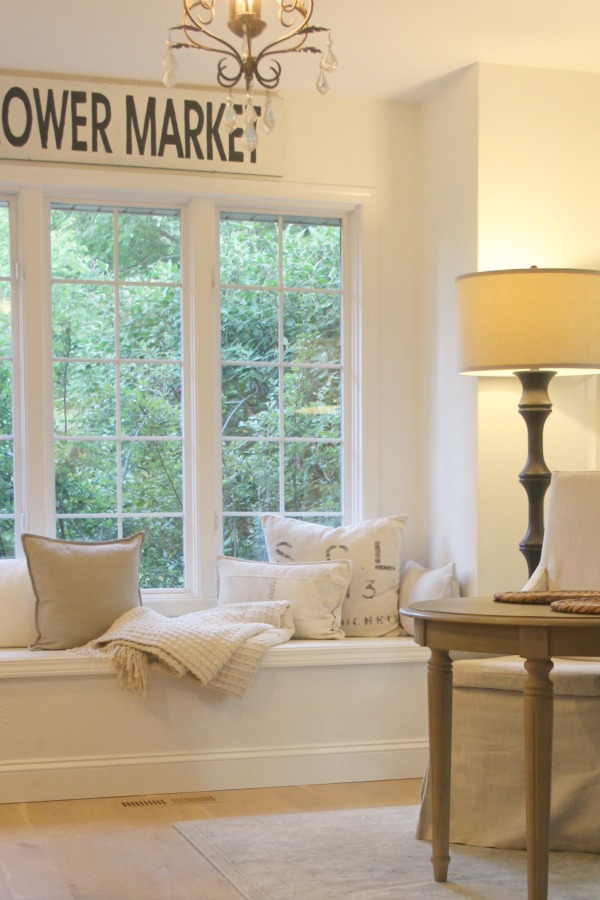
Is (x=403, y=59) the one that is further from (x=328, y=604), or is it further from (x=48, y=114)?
(x=328, y=604)

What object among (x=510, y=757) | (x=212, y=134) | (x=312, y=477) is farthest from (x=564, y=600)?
(x=212, y=134)

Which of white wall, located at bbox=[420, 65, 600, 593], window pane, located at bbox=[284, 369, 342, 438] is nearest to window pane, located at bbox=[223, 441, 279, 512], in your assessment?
window pane, located at bbox=[284, 369, 342, 438]

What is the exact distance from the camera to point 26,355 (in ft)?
14.3

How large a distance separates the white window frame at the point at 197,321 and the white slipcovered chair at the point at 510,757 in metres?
1.55

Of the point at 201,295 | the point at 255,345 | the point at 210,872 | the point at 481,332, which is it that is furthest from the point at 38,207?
the point at 210,872

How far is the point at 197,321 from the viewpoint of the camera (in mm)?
4527

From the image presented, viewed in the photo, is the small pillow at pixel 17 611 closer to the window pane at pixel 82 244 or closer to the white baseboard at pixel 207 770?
the white baseboard at pixel 207 770

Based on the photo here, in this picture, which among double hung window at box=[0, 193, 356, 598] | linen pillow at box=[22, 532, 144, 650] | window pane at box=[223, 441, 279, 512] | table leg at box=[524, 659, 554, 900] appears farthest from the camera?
window pane at box=[223, 441, 279, 512]

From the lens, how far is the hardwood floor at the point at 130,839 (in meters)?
2.85

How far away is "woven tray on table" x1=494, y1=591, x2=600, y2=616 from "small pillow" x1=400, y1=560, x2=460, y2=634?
117cm

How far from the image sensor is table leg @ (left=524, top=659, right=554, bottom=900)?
8.30ft

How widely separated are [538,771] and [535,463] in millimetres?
1528

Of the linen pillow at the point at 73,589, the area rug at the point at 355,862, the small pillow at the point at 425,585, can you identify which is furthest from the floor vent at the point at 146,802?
the small pillow at the point at 425,585

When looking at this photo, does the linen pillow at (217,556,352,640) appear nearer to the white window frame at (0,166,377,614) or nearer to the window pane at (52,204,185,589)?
the white window frame at (0,166,377,614)
